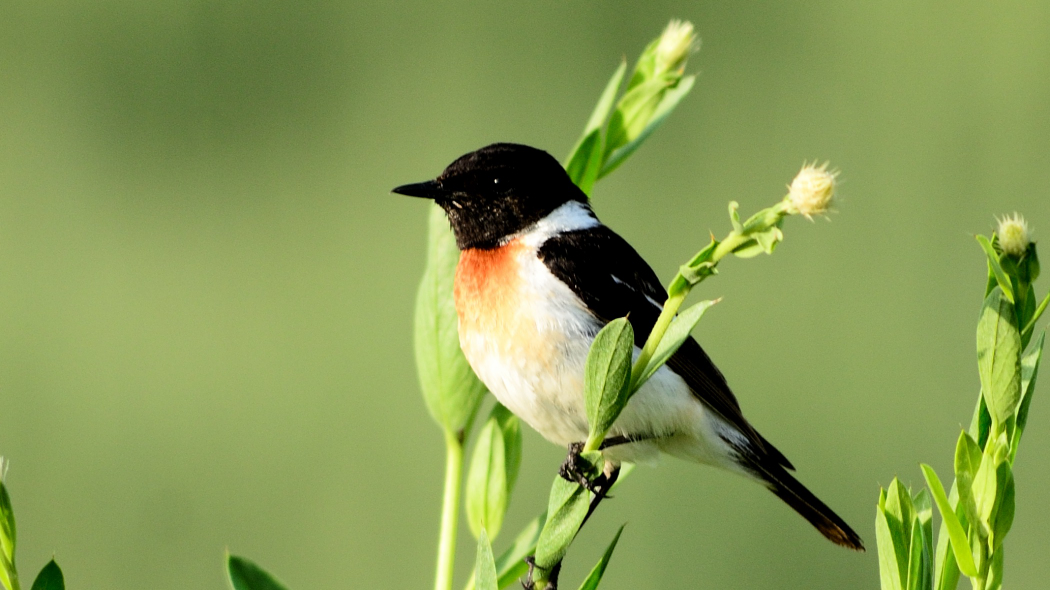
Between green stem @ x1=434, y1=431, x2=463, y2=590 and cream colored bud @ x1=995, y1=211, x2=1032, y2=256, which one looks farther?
green stem @ x1=434, y1=431, x2=463, y2=590

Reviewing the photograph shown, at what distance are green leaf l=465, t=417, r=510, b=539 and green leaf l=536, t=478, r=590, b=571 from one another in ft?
0.86

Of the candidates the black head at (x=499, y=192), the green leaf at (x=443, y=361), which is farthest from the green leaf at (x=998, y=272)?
the black head at (x=499, y=192)

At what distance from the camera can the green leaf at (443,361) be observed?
796mm

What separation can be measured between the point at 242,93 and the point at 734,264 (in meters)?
3.09

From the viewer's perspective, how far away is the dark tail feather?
1562 millimetres

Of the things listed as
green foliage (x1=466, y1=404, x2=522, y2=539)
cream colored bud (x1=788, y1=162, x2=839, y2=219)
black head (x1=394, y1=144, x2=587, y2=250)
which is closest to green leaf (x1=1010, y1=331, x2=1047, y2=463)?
cream colored bud (x1=788, y1=162, x2=839, y2=219)

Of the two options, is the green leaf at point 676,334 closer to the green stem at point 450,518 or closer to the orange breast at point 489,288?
the green stem at point 450,518

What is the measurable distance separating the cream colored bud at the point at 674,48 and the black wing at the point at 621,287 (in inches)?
19.2

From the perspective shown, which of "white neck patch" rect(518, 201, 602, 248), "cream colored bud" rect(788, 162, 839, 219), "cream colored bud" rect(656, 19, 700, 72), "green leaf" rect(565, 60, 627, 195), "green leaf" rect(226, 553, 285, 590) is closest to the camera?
"cream colored bud" rect(788, 162, 839, 219)

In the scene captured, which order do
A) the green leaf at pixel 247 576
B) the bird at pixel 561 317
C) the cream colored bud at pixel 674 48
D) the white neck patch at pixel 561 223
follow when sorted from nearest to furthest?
the green leaf at pixel 247 576 < the cream colored bud at pixel 674 48 < the bird at pixel 561 317 < the white neck patch at pixel 561 223

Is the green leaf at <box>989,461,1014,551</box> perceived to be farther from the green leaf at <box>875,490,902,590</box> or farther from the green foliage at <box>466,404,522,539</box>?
the green foliage at <box>466,404,522,539</box>

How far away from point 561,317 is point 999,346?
35.3 inches

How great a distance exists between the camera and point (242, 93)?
5996 mm

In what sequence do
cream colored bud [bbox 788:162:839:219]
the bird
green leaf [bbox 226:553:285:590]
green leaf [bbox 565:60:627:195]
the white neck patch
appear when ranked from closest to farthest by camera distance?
cream colored bud [bbox 788:162:839:219] < green leaf [bbox 226:553:285:590] < green leaf [bbox 565:60:627:195] < the bird < the white neck patch
